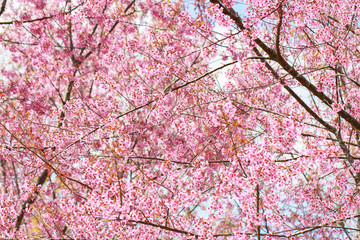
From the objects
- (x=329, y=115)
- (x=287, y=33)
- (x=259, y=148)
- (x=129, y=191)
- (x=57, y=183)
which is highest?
(x=287, y=33)

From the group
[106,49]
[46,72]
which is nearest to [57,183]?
[46,72]

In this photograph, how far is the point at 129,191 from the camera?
3.92m

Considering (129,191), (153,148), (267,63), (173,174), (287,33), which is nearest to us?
(129,191)

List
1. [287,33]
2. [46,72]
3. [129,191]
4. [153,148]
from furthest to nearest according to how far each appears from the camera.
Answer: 1. [46,72]
2. [153,148]
3. [287,33]
4. [129,191]

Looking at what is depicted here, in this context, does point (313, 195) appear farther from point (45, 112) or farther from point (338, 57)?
point (45, 112)

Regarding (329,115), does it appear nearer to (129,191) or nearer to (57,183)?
(129,191)

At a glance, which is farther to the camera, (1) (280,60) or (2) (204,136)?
(2) (204,136)

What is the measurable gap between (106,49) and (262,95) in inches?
211

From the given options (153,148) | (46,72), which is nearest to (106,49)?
(46,72)

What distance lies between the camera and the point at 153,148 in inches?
327

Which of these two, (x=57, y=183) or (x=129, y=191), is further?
(x=57, y=183)

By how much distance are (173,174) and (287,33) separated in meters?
3.47

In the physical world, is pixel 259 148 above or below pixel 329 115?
below

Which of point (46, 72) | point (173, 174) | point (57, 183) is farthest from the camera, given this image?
point (57, 183)
